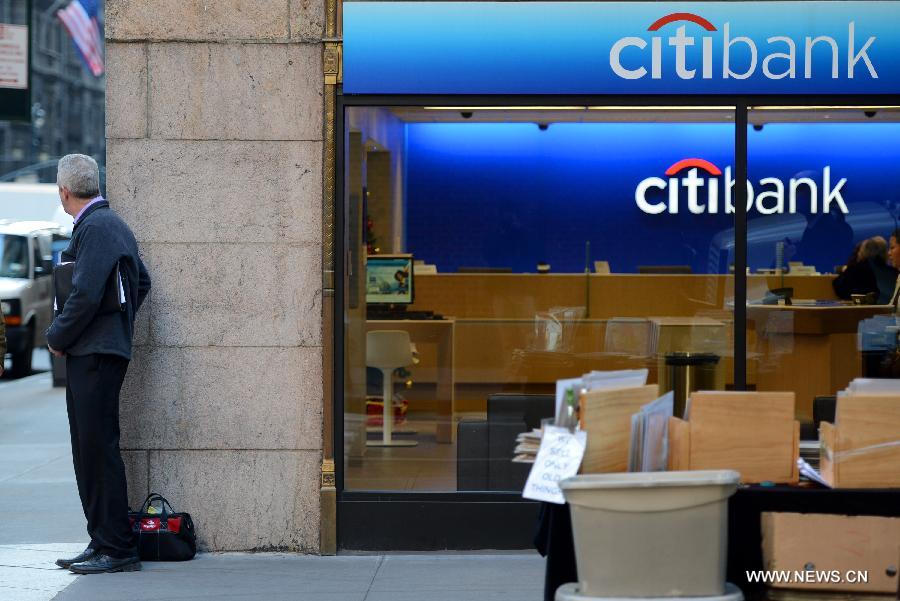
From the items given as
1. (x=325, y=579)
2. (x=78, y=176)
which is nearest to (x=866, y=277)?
(x=325, y=579)

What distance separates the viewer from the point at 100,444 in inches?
281

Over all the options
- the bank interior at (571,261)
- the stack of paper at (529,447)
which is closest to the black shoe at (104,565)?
the bank interior at (571,261)

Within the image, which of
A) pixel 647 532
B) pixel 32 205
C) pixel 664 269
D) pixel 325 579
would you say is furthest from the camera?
pixel 32 205

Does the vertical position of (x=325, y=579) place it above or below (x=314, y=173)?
below

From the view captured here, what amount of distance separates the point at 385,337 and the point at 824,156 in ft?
11.3

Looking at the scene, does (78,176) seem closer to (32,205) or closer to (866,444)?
(866,444)

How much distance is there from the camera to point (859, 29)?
7.54m

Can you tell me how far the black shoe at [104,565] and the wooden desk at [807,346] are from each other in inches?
152

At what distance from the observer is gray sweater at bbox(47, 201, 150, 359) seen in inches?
273

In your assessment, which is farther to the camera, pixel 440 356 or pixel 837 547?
pixel 440 356

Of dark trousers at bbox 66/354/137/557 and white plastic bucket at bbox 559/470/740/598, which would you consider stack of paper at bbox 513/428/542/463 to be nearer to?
white plastic bucket at bbox 559/470/740/598

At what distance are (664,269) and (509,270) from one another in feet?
3.45

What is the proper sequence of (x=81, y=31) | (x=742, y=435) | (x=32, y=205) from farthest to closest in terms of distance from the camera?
(x=32, y=205) < (x=81, y=31) < (x=742, y=435)

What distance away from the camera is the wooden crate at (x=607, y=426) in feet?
15.3
